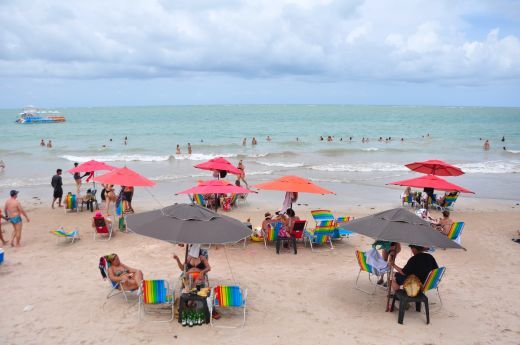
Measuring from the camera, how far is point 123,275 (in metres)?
6.95

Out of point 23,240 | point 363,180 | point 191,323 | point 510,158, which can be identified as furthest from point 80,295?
point 510,158

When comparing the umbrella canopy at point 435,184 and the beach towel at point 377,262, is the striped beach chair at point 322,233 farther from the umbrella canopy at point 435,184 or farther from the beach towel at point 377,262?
the umbrella canopy at point 435,184

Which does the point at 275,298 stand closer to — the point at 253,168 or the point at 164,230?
the point at 164,230

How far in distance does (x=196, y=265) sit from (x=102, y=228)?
4.55m

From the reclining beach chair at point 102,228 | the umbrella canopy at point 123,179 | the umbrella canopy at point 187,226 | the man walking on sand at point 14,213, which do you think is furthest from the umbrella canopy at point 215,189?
the man walking on sand at point 14,213

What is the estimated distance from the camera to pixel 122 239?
1057 cm

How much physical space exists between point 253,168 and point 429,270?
2101 cm

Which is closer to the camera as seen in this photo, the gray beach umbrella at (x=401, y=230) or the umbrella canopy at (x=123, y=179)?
the gray beach umbrella at (x=401, y=230)

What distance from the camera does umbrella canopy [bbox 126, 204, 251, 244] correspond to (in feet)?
19.2

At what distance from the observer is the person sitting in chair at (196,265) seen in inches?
269

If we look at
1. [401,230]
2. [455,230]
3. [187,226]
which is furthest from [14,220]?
[455,230]

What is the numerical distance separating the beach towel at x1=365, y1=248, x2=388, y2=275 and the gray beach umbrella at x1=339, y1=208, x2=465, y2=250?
3.37ft

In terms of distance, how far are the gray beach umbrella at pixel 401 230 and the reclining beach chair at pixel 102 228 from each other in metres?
6.42

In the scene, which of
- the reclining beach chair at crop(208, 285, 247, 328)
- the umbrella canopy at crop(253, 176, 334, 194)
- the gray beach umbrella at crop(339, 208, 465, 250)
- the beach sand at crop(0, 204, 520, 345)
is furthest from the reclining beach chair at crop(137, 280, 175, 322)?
the umbrella canopy at crop(253, 176, 334, 194)
